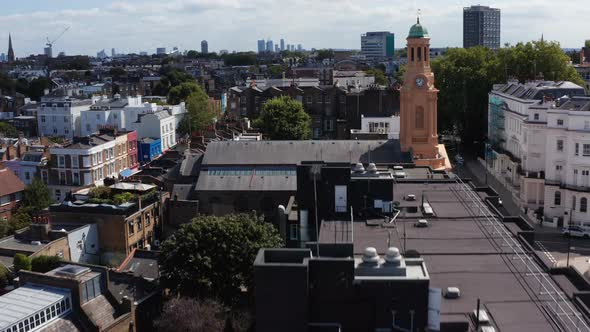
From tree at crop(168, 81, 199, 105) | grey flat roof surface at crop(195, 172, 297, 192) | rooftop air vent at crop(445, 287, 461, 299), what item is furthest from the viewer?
tree at crop(168, 81, 199, 105)

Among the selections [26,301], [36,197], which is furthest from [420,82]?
[26,301]

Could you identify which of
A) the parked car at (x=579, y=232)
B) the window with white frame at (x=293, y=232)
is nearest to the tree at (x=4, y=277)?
the window with white frame at (x=293, y=232)

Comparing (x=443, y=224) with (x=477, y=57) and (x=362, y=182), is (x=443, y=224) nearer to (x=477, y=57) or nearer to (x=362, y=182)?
(x=362, y=182)

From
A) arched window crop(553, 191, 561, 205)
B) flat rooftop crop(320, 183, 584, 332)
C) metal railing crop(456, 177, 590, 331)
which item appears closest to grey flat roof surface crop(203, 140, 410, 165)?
arched window crop(553, 191, 561, 205)

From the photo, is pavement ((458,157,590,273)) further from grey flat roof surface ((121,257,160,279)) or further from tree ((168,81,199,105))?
tree ((168,81,199,105))

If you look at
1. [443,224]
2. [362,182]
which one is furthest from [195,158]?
[443,224]

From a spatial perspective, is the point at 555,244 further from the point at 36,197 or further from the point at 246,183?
the point at 36,197
